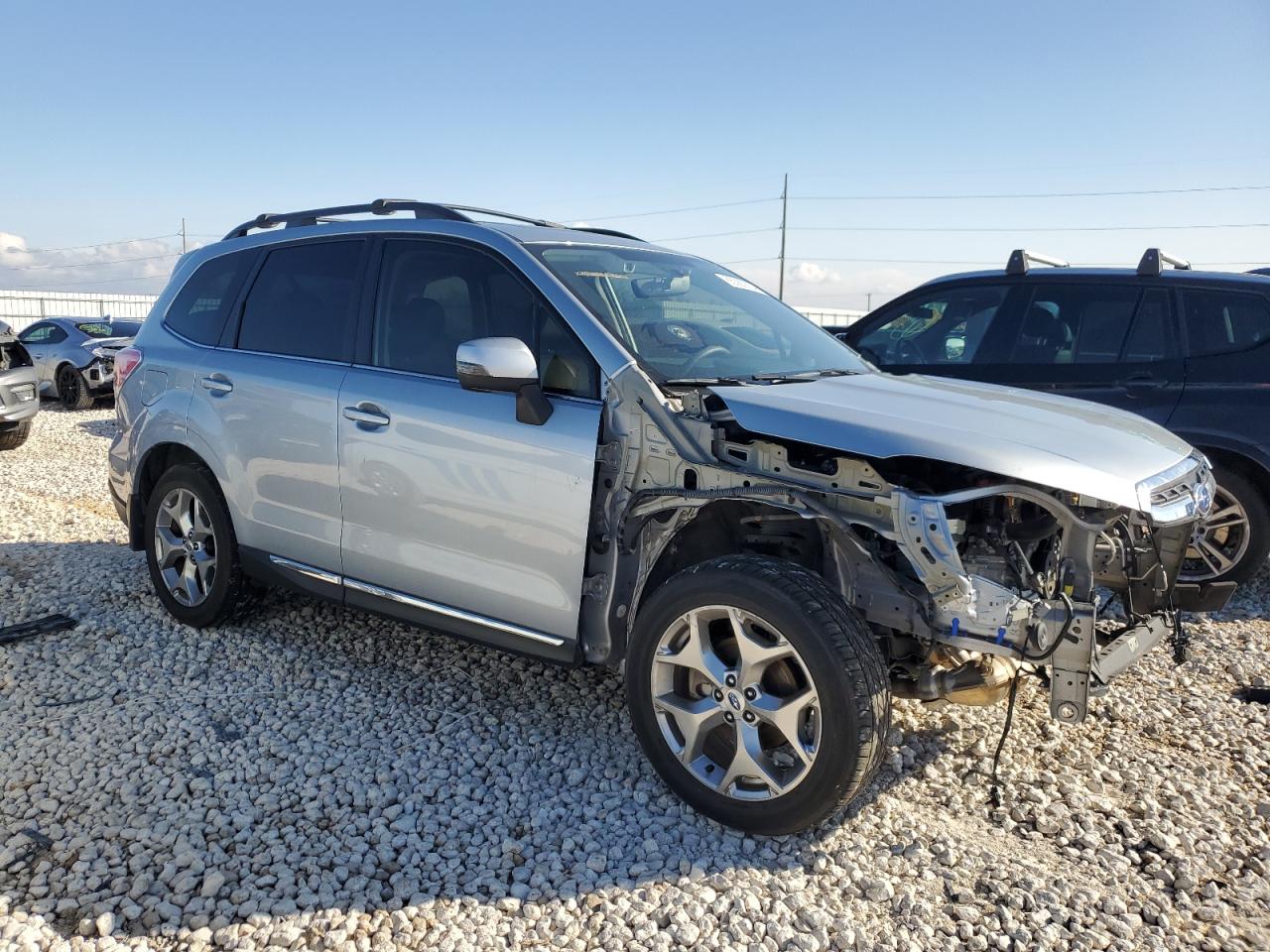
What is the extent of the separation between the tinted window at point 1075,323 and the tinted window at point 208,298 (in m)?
4.71

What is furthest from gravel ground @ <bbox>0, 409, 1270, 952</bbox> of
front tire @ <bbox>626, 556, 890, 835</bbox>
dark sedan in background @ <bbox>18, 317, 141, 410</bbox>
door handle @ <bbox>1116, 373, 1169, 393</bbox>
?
dark sedan in background @ <bbox>18, 317, 141, 410</bbox>

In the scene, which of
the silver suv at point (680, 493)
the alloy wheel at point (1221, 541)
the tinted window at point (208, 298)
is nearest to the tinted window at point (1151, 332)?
the alloy wheel at point (1221, 541)

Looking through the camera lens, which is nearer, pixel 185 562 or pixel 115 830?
pixel 115 830

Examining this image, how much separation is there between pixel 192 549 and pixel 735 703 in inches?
123

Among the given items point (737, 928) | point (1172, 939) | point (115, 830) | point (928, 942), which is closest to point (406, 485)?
point (115, 830)

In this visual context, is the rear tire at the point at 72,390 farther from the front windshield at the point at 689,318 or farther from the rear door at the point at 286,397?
the front windshield at the point at 689,318

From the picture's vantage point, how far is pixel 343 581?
4.19 meters

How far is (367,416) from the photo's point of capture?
3.98 m

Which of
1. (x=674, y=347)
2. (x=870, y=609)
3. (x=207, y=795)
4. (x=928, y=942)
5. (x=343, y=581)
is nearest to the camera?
(x=928, y=942)

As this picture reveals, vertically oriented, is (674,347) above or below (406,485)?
above

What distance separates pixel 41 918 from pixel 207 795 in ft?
2.26

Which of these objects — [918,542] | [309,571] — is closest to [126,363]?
[309,571]

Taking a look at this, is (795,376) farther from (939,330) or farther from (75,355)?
(75,355)

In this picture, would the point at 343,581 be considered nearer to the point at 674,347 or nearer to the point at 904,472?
the point at 674,347
